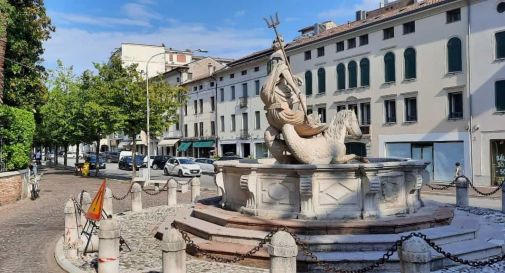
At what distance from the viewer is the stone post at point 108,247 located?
25.3ft

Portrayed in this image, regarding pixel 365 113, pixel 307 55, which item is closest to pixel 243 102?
pixel 307 55

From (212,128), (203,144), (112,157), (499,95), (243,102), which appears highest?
(243,102)

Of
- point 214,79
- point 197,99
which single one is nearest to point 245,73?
point 214,79

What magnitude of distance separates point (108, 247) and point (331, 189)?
447 centimetres

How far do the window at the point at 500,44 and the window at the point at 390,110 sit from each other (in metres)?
7.32

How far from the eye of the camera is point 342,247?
837cm

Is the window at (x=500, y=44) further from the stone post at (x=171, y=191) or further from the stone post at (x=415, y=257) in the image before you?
the stone post at (x=415, y=257)

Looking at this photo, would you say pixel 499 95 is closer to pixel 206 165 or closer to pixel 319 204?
pixel 319 204

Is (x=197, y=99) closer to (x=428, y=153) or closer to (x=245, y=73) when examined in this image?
(x=245, y=73)

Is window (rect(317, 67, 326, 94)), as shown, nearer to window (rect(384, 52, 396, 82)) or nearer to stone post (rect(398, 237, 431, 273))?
window (rect(384, 52, 396, 82))

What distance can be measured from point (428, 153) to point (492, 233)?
19463mm

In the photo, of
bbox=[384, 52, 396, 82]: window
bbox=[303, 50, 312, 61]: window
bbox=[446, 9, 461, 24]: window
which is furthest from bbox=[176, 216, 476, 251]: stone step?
bbox=[303, 50, 312, 61]: window

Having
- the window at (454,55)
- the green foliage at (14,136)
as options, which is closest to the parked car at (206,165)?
the green foliage at (14,136)

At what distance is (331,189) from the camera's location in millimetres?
9625
